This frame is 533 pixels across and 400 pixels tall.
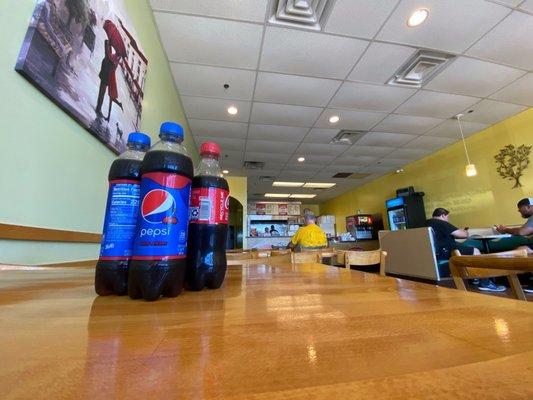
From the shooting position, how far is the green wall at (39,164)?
822mm

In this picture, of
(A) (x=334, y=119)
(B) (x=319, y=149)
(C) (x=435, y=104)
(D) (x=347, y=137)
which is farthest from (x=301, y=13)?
(B) (x=319, y=149)

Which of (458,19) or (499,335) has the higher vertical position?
A: (458,19)

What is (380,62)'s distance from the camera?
2588 mm

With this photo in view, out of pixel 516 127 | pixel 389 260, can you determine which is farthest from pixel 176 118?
pixel 516 127

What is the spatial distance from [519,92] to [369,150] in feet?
7.19

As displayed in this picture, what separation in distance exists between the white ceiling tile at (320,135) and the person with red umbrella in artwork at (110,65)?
3092 mm

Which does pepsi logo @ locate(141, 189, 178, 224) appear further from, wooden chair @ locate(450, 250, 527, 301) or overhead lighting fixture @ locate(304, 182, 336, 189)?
overhead lighting fixture @ locate(304, 182, 336, 189)

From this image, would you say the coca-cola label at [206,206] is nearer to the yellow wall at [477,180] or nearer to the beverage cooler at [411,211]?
the yellow wall at [477,180]

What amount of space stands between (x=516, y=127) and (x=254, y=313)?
534 cm

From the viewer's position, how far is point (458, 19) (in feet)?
6.93

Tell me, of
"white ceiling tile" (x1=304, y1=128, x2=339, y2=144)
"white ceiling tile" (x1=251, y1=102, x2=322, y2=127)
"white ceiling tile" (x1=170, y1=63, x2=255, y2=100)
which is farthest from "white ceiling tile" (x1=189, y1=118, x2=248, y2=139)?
"white ceiling tile" (x1=304, y1=128, x2=339, y2=144)

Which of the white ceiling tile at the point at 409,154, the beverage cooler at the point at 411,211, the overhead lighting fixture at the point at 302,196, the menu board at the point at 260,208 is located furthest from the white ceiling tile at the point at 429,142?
the menu board at the point at 260,208

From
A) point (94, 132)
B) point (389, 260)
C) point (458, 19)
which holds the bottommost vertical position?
point (389, 260)

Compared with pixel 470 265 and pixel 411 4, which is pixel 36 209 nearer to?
pixel 470 265
